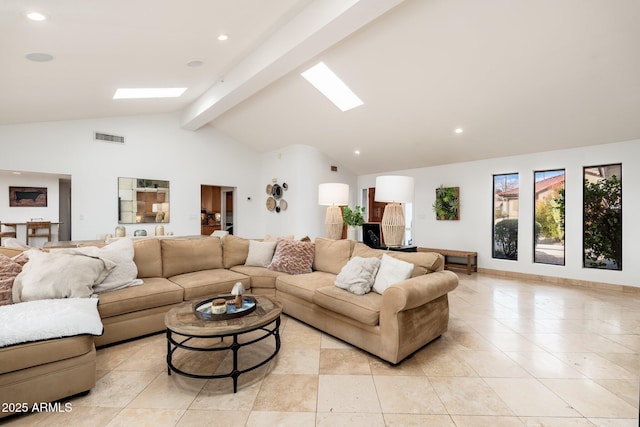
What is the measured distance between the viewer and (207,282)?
339cm

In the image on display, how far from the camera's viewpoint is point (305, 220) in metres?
7.13

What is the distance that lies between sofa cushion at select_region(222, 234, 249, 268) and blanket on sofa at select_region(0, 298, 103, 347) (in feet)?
6.50

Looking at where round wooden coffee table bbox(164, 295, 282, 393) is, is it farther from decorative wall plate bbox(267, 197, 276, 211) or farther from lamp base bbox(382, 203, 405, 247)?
decorative wall plate bbox(267, 197, 276, 211)

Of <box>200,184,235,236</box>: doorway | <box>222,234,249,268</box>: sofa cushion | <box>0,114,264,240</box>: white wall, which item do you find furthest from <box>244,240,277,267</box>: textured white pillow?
<box>200,184,235,236</box>: doorway

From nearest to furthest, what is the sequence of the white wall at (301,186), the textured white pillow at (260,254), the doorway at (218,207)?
1. the textured white pillow at (260,254)
2. the white wall at (301,186)
3. the doorway at (218,207)

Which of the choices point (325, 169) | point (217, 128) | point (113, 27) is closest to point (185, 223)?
point (217, 128)

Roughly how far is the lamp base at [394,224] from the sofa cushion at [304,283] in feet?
2.80

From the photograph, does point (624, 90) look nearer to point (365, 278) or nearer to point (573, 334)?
point (573, 334)

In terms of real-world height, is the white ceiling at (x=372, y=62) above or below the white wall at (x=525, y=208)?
above

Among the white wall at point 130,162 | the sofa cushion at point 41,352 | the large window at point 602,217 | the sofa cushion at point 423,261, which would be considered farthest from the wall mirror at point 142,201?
the large window at point 602,217

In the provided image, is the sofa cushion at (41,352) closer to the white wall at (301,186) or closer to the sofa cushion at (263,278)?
the sofa cushion at (263,278)

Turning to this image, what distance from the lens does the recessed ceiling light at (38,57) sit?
9.62 ft

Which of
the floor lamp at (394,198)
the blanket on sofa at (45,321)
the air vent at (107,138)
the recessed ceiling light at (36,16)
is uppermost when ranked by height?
→ the recessed ceiling light at (36,16)

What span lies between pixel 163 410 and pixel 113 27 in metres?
3.19
